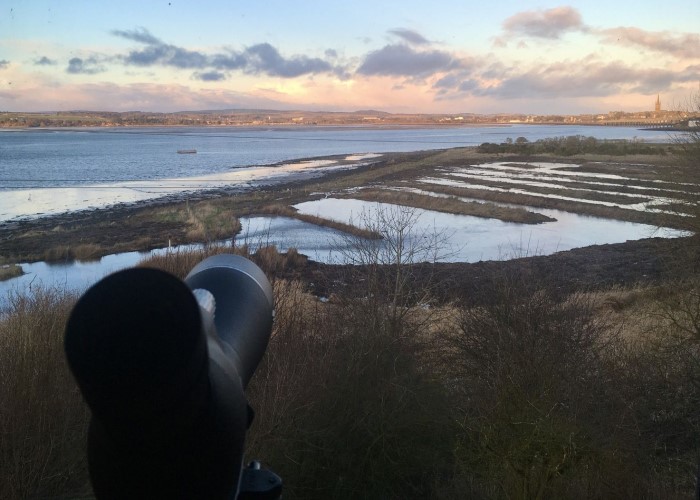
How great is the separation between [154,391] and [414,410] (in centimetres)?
573

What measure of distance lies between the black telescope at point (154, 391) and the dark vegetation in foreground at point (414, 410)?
4.02 m

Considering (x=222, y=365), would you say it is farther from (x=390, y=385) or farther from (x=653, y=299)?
(x=653, y=299)

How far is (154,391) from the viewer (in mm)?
1445

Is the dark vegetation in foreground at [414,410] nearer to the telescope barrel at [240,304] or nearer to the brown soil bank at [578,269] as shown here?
the telescope barrel at [240,304]

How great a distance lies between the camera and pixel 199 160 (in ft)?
330

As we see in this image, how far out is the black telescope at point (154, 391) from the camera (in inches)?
56.1

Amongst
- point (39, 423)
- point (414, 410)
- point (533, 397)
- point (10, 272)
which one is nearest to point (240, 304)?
point (39, 423)

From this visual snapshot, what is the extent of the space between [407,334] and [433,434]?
246 cm

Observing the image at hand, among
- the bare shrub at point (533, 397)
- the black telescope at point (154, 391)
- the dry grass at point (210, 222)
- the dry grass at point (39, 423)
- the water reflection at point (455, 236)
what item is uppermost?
the black telescope at point (154, 391)

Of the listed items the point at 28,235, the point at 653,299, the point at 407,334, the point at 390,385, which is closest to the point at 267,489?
the point at 390,385

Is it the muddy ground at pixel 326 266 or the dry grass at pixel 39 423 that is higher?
the dry grass at pixel 39 423

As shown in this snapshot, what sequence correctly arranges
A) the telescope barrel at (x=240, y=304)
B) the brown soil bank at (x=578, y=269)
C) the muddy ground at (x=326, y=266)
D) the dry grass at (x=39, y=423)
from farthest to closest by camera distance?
the muddy ground at (x=326, y=266)
the brown soil bank at (x=578, y=269)
the dry grass at (x=39, y=423)
the telescope barrel at (x=240, y=304)

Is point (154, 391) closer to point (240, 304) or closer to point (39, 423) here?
point (240, 304)

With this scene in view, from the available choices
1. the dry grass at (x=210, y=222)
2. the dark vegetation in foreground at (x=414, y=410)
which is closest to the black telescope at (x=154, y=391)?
the dark vegetation in foreground at (x=414, y=410)
